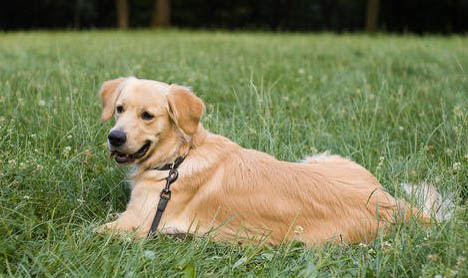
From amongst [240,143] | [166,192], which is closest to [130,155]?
[166,192]

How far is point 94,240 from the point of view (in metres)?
2.94

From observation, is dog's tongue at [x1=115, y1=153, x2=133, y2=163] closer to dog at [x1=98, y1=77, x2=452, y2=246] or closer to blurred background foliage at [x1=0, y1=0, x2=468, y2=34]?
dog at [x1=98, y1=77, x2=452, y2=246]

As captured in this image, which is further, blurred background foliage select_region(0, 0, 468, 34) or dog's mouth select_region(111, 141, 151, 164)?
blurred background foliage select_region(0, 0, 468, 34)

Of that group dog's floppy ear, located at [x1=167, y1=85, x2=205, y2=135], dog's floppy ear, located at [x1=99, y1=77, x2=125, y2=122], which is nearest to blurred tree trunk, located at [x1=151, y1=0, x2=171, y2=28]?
dog's floppy ear, located at [x1=99, y1=77, x2=125, y2=122]

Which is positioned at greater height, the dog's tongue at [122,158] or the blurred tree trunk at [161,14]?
the blurred tree trunk at [161,14]

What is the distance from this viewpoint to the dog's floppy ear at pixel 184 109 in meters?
3.44

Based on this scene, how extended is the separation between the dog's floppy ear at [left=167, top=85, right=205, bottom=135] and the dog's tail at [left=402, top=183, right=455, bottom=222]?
1.38 metres

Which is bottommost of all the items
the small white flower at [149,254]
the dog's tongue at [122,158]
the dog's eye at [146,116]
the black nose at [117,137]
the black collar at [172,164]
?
the small white flower at [149,254]

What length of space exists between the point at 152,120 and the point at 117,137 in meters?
0.26

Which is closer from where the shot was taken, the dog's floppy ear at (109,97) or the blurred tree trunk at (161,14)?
the dog's floppy ear at (109,97)

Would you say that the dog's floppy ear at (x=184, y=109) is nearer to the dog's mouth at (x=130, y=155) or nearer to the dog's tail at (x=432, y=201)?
the dog's mouth at (x=130, y=155)

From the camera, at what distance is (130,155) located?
11.3 ft

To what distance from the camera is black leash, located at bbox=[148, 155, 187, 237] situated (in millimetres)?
3312

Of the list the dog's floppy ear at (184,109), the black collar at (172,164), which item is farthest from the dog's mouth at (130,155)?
the dog's floppy ear at (184,109)
